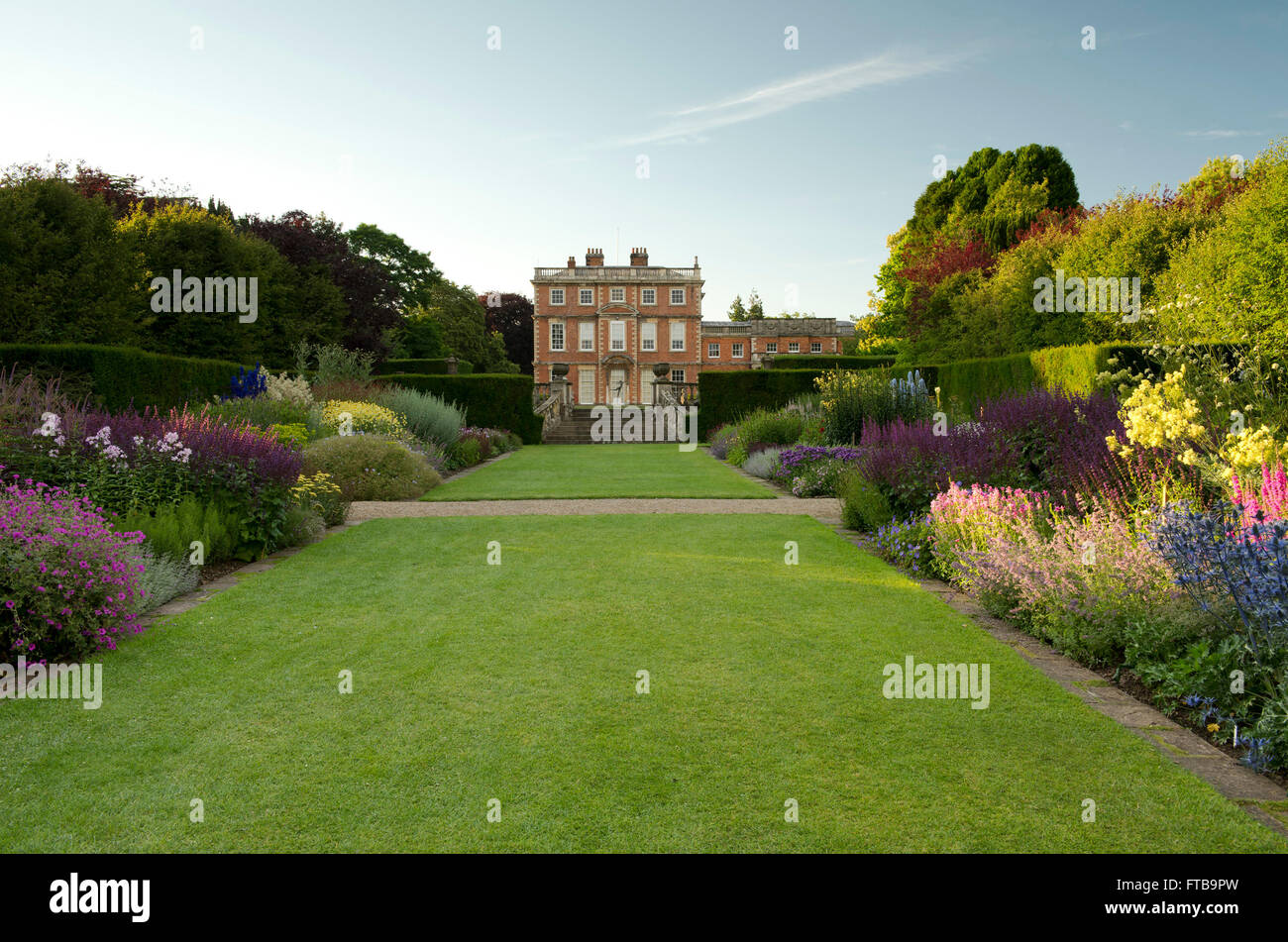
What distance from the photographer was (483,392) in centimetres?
2434

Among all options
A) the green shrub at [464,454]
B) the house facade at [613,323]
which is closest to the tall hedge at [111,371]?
the green shrub at [464,454]

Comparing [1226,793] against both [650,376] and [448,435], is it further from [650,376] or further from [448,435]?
[650,376]

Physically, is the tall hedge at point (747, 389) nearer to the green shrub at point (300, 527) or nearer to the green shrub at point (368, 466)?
the green shrub at point (368, 466)

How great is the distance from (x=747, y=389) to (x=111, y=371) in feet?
56.8

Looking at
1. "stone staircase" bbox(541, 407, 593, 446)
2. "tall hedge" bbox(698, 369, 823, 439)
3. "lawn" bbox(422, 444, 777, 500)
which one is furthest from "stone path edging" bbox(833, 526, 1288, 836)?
"stone staircase" bbox(541, 407, 593, 446)

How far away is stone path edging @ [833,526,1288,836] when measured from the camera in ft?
9.11

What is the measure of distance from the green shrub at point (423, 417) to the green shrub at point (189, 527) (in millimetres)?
9318

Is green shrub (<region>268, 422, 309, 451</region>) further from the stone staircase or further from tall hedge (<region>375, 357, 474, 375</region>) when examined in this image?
tall hedge (<region>375, 357, 474, 375</region>)

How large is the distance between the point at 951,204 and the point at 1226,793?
130ft

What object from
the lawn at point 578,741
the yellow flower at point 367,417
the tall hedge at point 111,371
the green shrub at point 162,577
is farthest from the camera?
the yellow flower at point 367,417

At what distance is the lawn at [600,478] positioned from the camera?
1209cm

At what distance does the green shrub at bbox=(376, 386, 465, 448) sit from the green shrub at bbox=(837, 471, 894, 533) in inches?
391

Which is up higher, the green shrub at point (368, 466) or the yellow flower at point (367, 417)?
the yellow flower at point (367, 417)

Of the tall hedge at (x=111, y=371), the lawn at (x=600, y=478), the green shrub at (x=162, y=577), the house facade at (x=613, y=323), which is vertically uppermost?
the house facade at (x=613, y=323)
